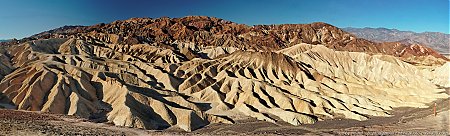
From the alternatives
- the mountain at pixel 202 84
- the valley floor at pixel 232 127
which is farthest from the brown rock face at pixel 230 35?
the valley floor at pixel 232 127

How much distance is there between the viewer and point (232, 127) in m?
52.2

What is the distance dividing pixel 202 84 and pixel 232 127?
2595cm

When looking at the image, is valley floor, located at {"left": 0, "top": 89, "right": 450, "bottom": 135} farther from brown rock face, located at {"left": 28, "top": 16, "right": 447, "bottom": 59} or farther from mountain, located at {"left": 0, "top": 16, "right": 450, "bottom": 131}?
brown rock face, located at {"left": 28, "top": 16, "right": 447, "bottom": 59}

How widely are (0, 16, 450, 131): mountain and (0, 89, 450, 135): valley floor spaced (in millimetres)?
2747

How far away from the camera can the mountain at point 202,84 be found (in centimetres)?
5753

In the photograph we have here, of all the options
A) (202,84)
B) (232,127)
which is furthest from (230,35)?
(232,127)

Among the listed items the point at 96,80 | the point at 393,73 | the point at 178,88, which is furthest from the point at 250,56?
the point at 96,80

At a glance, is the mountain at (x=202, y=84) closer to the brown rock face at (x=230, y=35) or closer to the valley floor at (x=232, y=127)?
the valley floor at (x=232, y=127)

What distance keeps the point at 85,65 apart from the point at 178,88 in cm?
2161

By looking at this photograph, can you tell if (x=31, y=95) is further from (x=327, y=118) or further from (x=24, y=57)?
(x=327, y=118)

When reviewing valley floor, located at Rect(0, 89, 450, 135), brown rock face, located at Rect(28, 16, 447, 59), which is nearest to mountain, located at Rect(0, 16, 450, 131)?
valley floor, located at Rect(0, 89, 450, 135)

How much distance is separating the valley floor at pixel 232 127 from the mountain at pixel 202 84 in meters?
2.75

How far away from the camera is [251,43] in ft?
504

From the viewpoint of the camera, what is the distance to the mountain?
2265 inches
